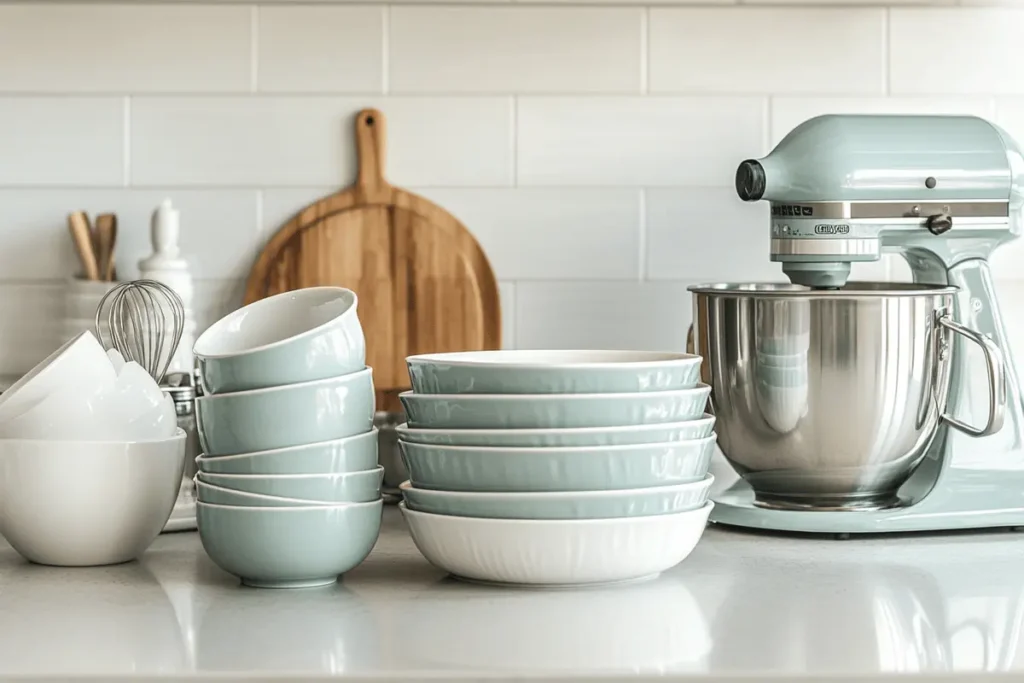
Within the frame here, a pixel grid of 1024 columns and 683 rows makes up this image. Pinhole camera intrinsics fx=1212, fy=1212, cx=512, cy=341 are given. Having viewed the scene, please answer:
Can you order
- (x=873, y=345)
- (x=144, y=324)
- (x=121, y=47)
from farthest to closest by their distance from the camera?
(x=121, y=47), (x=144, y=324), (x=873, y=345)

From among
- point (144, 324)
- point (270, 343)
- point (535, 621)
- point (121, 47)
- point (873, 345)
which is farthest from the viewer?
point (121, 47)

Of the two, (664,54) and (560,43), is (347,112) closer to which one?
(560,43)

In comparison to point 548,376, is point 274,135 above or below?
above

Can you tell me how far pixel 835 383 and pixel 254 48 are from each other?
0.71 metres

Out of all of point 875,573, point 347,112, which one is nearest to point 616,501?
point 875,573

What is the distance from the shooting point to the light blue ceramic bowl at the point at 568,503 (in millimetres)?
797

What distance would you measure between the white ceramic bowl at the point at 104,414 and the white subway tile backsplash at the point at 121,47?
0.46m

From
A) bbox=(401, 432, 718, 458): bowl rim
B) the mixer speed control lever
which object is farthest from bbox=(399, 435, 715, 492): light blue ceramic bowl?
the mixer speed control lever

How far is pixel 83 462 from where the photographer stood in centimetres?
88

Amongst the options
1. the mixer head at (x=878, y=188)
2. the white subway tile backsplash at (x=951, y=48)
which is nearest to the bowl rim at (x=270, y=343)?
the mixer head at (x=878, y=188)

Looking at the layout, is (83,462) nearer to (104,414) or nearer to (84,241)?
(104,414)

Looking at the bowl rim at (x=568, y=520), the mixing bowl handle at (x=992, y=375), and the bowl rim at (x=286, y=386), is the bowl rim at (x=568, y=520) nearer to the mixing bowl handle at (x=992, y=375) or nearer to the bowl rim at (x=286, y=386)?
the bowl rim at (x=286, y=386)

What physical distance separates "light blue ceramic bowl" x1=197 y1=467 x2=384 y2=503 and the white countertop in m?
0.07

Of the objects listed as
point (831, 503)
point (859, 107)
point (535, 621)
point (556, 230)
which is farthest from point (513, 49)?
point (535, 621)
